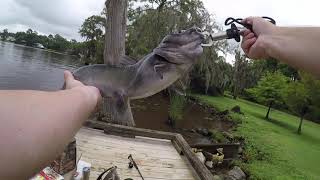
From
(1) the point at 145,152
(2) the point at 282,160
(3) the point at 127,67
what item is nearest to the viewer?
(3) the point at 127,67

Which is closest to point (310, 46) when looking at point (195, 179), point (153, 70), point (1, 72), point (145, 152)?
point (153, 70)

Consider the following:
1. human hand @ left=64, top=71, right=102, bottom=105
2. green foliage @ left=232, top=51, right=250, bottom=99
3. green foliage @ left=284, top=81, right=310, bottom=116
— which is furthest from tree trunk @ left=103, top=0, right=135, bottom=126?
green foliage @ left=232, top=51, right=250, bottom=99

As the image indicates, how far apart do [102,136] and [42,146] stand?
695cm

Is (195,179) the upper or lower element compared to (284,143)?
upper

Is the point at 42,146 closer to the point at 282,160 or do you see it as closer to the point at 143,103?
the point at 282,160

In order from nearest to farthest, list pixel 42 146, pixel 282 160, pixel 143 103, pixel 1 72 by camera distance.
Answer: pixel 42 146
pixel 282 160
pixel 143 103
pixel 1 72

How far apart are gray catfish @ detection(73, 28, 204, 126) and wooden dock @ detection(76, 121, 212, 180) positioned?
4510mm

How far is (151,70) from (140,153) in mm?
5823

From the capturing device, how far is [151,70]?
4.85 feet

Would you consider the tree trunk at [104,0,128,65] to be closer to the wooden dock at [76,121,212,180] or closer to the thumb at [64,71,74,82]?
the wooden dock at [76,121,212,180]

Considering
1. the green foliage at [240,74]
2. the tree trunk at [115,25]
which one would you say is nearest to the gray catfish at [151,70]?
the tree trunk at [115,25]

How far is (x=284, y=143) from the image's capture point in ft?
57.1

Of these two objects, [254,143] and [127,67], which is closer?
[127,67]

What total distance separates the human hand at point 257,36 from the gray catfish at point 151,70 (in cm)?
32
